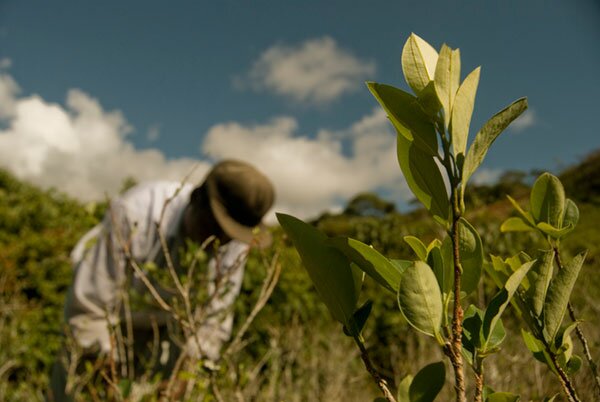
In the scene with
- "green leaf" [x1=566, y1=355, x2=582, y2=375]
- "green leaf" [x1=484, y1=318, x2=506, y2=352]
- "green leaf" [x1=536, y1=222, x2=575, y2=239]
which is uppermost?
"green leaf" [x1=536, y1=222, x2=575, y2=239]

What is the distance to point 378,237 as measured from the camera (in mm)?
5797

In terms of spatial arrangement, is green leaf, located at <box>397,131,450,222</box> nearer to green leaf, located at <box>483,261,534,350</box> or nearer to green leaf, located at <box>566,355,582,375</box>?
green leaf, located at <box>483,261,534,350</box>

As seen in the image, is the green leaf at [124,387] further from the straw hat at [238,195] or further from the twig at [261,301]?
the straw hat at [238,195]

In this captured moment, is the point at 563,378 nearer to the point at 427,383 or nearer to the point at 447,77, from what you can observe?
the point at 427,383

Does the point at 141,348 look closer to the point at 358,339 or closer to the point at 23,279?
the point at 23,279

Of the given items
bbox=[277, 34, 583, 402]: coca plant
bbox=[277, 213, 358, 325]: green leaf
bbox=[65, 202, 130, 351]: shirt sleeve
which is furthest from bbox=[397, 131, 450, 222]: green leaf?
bbox=[65, 202, 130, 351]: shirt sleeve

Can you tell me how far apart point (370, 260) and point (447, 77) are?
19 centimetres

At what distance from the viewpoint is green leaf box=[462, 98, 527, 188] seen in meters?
0.47

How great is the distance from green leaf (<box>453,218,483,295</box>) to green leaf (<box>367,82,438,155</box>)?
0.08 meters

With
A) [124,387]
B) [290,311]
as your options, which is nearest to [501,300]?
[124,387]

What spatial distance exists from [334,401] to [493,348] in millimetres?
2928

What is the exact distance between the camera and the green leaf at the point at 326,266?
536 millimetres

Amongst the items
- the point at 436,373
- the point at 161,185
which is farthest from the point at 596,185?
the point at 436,373

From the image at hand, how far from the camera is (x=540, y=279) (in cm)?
57
